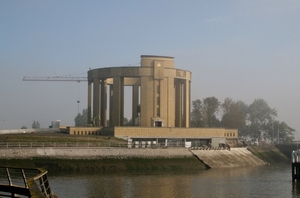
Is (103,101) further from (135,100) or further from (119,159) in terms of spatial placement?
(119,159)

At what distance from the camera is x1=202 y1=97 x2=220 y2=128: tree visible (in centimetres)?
13945

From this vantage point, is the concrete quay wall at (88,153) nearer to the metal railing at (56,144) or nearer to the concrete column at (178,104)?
the metal railing at (56,144)

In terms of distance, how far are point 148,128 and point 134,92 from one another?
20.8 meters

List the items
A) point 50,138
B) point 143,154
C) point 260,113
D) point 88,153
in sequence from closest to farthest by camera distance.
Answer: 1. point 88,153
2. point 143,154
3. point 50,138
4. point 260,113

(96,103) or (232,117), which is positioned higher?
(96,103)

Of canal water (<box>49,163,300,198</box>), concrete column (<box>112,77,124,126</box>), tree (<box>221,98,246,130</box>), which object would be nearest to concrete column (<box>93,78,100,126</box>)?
concrete column (<box>112,77,124,126</box>)

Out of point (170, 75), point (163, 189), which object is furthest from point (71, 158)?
point (170, 75)

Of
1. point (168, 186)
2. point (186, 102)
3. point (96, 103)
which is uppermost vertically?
point (186, 102)

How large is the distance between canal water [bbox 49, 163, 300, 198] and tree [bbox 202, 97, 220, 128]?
261ft

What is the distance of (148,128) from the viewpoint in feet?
289

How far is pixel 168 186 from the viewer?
4734 cm

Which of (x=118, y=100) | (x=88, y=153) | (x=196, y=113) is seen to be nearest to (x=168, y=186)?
(x=88, y=153)

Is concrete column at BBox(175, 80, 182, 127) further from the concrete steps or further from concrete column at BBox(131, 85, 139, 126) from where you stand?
the concrete steps

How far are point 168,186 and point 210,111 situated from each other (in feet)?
308
